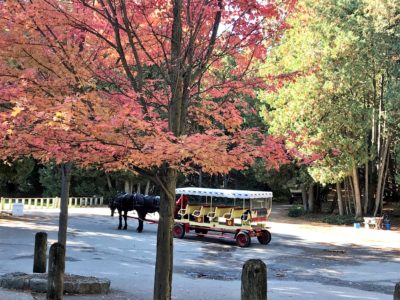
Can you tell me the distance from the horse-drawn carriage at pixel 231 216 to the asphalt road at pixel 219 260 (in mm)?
479

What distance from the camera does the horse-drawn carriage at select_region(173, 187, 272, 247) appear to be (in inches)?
718

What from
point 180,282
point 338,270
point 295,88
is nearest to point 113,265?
point 180,282

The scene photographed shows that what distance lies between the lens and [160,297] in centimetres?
541

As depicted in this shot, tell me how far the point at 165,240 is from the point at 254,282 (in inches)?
51.9

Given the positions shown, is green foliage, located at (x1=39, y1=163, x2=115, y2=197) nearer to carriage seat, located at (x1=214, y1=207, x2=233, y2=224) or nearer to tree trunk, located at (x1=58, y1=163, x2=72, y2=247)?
carriage seat, located at (x1=214, y1=207, x2=233, y2=224)

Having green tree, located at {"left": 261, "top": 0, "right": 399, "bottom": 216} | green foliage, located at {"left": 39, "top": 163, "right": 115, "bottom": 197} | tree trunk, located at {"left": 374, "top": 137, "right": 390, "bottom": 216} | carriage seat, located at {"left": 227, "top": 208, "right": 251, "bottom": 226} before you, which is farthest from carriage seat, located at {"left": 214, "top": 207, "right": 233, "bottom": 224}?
green foliage, located at {"left": 39, "top": 163, "right": 115, "bottom": 197}

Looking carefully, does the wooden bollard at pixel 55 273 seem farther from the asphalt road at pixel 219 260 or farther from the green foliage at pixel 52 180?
the green foliage at pixel 52 180

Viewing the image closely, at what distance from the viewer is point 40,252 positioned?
8.91m

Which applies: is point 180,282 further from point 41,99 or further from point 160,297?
point 41,99

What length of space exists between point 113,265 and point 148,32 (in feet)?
26.6

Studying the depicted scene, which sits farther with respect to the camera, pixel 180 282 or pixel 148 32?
pixel 180 282

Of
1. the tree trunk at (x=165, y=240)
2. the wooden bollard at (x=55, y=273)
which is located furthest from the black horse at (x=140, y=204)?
the tree trunk at (x=165, y=240)

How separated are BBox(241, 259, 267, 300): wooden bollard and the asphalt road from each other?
4.18 m

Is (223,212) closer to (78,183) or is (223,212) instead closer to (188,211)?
(188,211)
